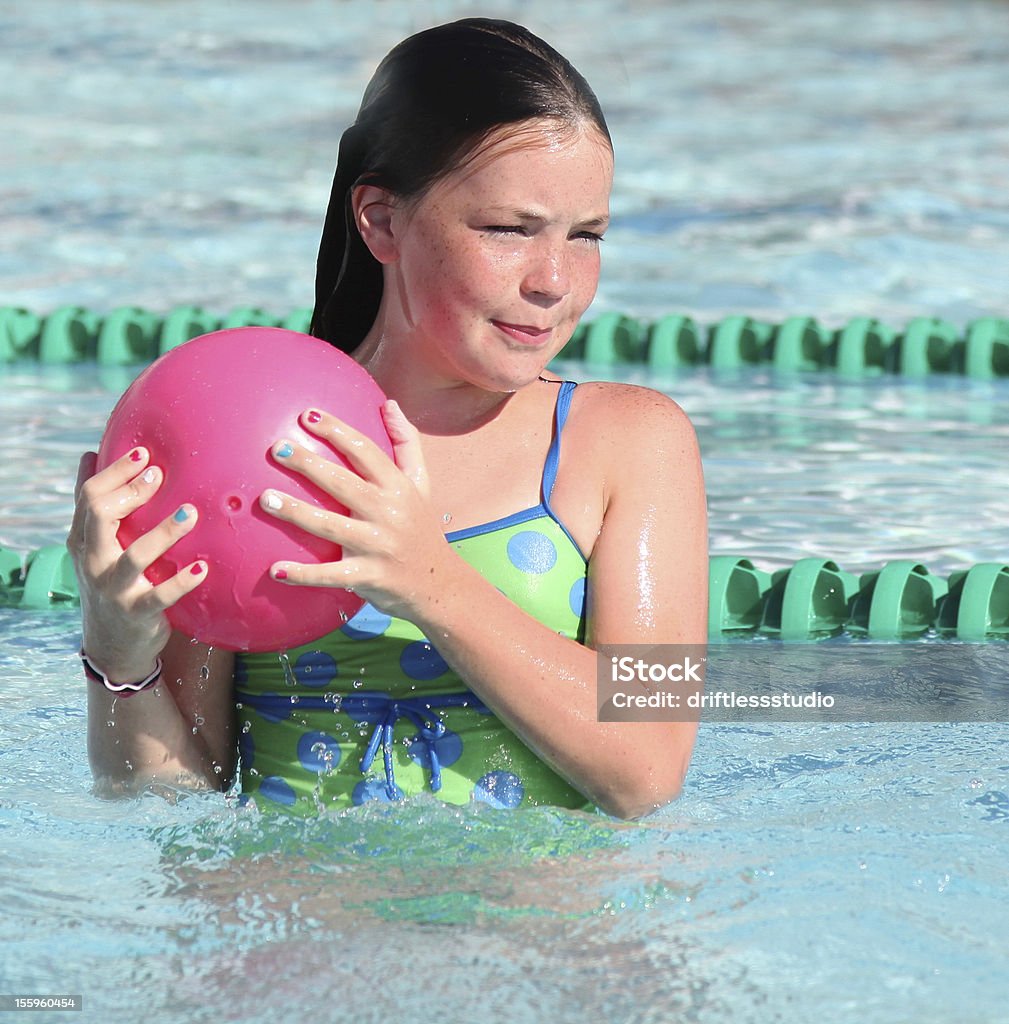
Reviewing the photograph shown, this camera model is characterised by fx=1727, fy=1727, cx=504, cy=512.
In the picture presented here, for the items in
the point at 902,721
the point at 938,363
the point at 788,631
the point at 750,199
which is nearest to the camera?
the point at 902,721

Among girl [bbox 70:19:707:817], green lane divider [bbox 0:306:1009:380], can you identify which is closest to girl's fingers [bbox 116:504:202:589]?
girl [bbox 70:19:707:817]

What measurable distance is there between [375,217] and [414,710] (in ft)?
2.20

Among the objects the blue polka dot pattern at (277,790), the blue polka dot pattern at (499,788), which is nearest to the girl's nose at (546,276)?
the blue polka dot pattern at (499,788)

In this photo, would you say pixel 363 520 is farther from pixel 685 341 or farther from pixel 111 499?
pixel 685 341

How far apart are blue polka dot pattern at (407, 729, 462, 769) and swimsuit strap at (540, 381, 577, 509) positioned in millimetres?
338

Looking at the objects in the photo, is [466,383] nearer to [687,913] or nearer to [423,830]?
[423,830]

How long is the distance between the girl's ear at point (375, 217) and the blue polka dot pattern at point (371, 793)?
708mm

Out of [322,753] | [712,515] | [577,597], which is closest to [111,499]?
[322,753]

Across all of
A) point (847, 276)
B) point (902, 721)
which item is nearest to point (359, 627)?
point (902, 721)

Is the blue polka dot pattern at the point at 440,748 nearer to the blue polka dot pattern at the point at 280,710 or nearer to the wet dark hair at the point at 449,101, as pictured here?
the blue polka dot pattern at the point at 280,710

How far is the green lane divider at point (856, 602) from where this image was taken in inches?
156

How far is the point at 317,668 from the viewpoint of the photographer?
2.32m

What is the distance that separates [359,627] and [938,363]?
14.6 feet

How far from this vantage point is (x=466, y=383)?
2.41 m
